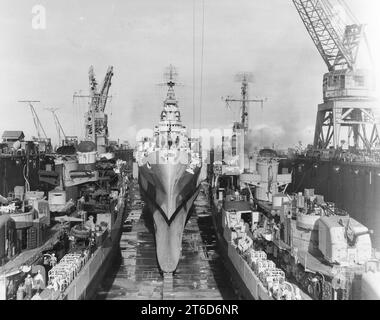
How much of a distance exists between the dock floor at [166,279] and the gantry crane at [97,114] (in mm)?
18668

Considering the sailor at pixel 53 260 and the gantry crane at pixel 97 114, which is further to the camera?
the gantry crane at pixel 97 114

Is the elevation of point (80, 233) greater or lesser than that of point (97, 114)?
lesser

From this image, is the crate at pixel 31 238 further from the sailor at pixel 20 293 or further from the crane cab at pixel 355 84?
the crane cab at pixel 355 84

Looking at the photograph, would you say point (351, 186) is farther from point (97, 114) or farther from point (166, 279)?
point (97, 114)

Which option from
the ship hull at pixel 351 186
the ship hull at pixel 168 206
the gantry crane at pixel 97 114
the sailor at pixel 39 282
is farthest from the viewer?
the gantry crane at pixel 97 114

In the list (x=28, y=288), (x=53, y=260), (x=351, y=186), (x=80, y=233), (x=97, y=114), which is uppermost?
(x=97, y=114)

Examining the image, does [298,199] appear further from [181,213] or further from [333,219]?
[181,213]

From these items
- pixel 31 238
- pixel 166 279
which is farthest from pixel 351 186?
pixel 31 238

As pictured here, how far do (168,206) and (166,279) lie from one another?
2507 mm

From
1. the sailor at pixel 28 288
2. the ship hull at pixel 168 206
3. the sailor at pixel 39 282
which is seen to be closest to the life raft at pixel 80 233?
the ship hull at pixel 168 206

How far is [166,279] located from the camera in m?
13.4

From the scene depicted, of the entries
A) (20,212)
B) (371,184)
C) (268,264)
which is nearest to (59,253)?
(20,212)

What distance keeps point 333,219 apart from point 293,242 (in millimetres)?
1957

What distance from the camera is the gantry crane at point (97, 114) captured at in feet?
129
